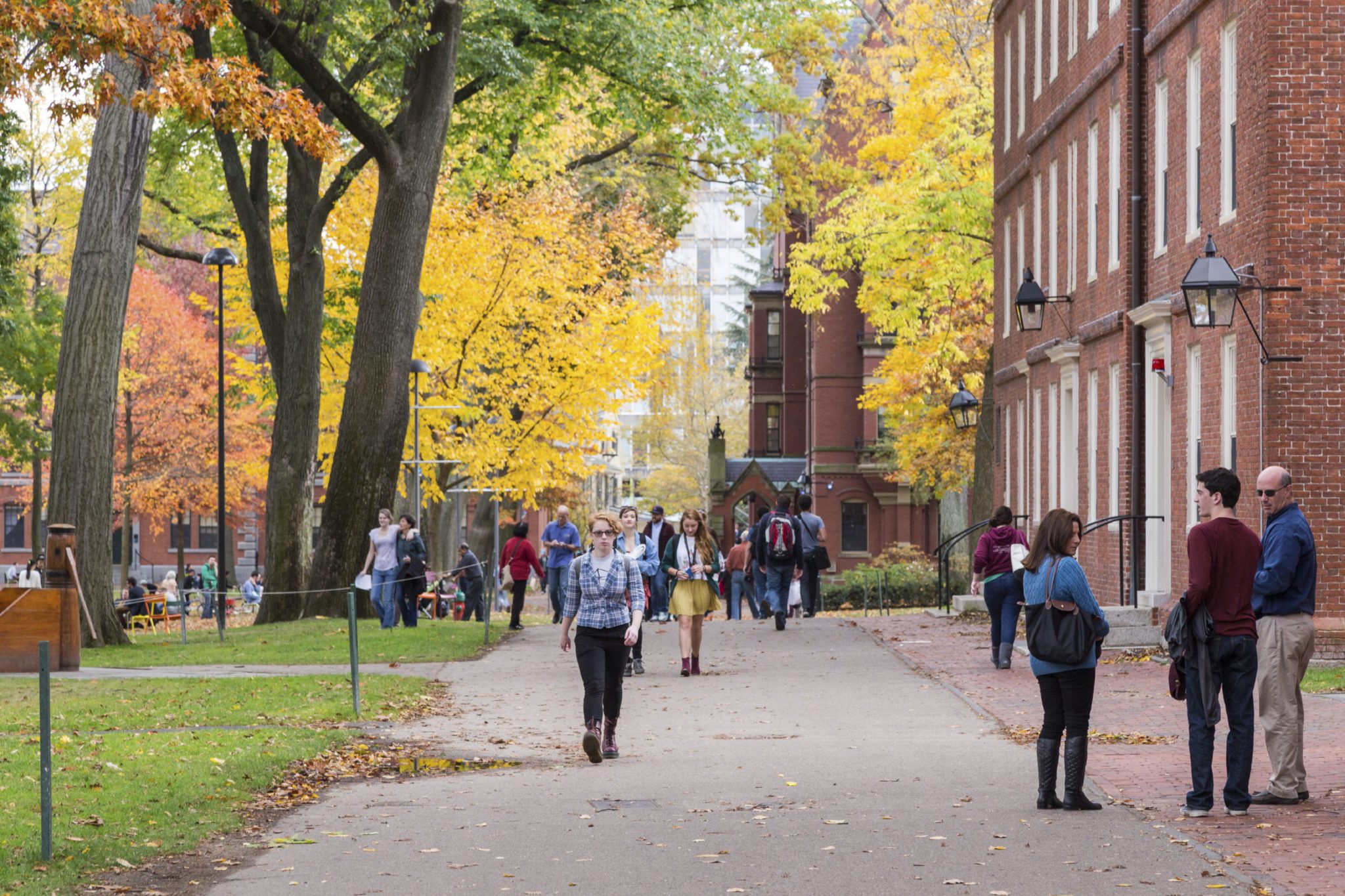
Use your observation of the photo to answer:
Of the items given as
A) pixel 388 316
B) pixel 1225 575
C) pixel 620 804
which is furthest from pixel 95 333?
pixel 1225 575

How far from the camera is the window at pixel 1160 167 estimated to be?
2109cm

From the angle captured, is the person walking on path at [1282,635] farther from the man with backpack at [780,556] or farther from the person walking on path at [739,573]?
the person walking on path at [739,573]

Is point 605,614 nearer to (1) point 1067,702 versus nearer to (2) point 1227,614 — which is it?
(1) point 1067,702

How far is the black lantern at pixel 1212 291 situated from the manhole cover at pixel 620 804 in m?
8.61

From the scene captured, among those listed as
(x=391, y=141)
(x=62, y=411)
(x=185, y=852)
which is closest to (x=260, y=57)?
(x=391, y=141)

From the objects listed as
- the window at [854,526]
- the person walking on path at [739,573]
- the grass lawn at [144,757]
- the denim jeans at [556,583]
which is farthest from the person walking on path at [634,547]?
the window at [854,526]

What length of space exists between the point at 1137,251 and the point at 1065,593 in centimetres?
1312

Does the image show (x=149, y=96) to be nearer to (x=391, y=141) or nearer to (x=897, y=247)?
(x=391, y=141)

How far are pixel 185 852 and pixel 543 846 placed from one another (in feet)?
5.59

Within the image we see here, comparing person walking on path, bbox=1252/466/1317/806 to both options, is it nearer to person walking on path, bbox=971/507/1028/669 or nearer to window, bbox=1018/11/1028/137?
person walking on path, bbox=971/507/1028/669

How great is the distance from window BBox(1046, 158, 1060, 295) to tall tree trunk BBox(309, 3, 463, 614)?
8.94 metres

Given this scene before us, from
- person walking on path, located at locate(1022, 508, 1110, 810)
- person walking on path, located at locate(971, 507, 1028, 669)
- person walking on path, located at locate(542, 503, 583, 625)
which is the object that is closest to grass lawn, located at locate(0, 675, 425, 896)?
person walking on path, located at locate(1022, 508, 1110, 810)

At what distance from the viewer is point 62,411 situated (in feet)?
71.7

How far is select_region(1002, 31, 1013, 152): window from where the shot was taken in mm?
31297
